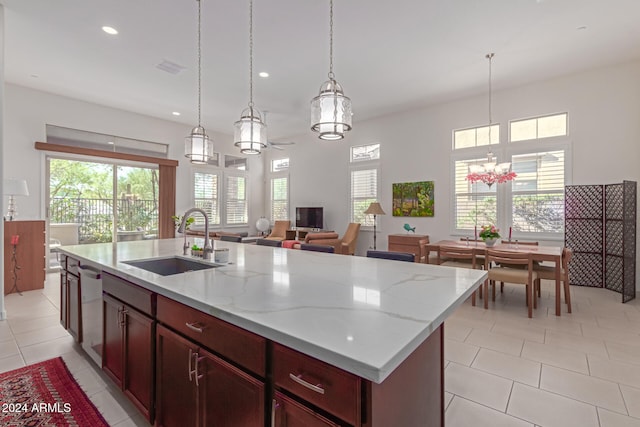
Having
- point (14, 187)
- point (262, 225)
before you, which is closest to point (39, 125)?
point (14, 187)

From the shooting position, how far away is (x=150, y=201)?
6965 millimetres

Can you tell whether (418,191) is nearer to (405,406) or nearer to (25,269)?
(405,406)

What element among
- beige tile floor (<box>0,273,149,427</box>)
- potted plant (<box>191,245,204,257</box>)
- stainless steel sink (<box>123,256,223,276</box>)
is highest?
potted plant (<box>191,245,204,257</box>)

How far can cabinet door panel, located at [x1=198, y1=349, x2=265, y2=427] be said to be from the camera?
3.44ft

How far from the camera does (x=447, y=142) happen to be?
6.03 m

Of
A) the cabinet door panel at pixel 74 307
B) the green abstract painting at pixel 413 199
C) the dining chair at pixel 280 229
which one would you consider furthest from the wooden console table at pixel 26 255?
the green abstract painting at pixel 413 199

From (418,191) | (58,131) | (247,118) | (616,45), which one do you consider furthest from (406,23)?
(58,131)

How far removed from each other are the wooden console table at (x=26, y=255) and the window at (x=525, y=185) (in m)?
7.13

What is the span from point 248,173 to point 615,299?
26.9ft

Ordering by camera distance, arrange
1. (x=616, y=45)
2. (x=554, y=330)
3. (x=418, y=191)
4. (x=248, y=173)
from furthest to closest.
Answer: (x=248, y=173), (x=418, y=191), (x=616, y=45), (x=554, y=330)

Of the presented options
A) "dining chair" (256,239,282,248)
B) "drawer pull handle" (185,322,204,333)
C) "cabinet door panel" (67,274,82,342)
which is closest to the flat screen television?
"dining chair" (256,239,282,248)

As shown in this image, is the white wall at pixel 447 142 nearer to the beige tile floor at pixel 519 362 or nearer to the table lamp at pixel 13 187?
the beige tile floor at pixel 519 362

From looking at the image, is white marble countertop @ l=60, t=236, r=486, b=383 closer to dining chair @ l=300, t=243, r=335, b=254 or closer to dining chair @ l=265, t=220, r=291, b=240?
dining chair @ l=300, t=243, r=335, b=254

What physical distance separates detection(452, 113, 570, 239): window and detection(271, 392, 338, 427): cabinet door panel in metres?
5.67
